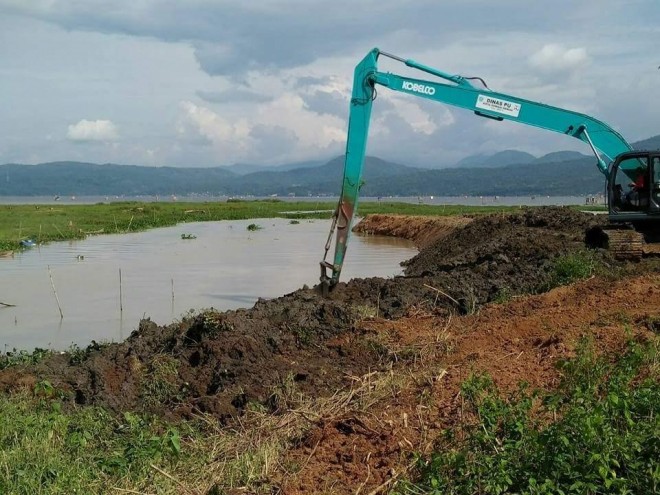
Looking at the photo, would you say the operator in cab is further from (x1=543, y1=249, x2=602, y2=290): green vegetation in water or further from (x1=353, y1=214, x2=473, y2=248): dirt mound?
(x1=353, y1=214, x2=473, y2=248): dirt mound

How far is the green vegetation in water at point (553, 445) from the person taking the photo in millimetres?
4871

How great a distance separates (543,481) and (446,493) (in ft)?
2.20

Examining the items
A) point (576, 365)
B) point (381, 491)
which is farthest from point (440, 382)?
point (381, 491)

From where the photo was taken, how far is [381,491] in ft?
18.4

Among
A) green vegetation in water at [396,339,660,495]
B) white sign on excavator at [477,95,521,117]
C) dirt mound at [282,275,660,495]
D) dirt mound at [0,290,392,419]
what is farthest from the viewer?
white sign on excavator at [477,95,521,117]

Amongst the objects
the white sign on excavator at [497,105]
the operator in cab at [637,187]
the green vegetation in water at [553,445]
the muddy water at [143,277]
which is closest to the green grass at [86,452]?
the green vegetation in water at [553,445]

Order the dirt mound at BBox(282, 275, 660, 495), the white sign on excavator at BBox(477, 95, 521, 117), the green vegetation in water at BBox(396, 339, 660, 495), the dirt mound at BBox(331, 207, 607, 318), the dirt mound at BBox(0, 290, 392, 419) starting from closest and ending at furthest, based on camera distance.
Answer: the green vegetation in water at BBox(396, 339, 660, 495), the dirt mound at BBox(282, 275, 660, 495), the dirt mound at BBox(0, 290, 392, 419), the dirt mound at BBox(331, 207, 607, 318), the white sign on excavator at BBox(477, 95, 521, 117)

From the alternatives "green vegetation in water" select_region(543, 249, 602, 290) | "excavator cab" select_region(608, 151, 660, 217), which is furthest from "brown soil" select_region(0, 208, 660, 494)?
"excavator cab" select_region(608, 151, 660, 217)

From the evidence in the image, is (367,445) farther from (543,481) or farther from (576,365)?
(576,365)

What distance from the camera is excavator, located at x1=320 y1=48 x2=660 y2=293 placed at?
44.6 ft

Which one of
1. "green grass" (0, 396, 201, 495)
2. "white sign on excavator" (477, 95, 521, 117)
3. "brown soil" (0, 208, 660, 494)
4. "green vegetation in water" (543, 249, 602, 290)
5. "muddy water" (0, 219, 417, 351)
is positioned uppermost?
"white sign on excavator" (477, 95, 521, 117)

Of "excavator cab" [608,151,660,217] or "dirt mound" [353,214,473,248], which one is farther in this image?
"dirt mound" [353,214,473,248]

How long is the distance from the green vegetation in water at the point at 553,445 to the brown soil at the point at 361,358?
406 mm

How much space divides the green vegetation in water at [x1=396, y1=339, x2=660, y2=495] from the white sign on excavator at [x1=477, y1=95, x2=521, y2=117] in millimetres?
8066
